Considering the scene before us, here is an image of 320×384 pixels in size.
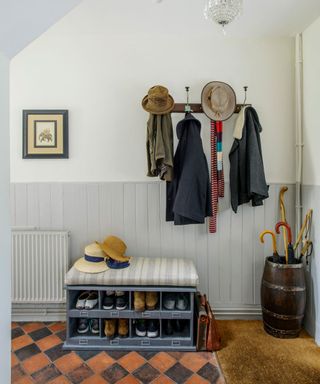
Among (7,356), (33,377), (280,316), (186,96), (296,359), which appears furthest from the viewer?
(186,96)

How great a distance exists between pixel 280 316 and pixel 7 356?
177 cm

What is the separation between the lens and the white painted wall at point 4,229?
2.52ft

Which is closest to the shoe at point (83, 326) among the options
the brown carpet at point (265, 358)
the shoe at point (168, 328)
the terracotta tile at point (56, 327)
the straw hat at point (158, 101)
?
the terracotta tile at point (56, 327)

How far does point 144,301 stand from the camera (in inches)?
71.5

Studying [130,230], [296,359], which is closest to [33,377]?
[130,230]

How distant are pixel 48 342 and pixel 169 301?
94cm

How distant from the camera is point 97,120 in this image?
216 centimetres

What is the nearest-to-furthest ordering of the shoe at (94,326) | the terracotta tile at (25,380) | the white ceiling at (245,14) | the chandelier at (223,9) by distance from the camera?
the chandelier at (223,9) → the terracotta tile at (25,380) → the white ceiling at (245,14) → the shoe at (94,326)

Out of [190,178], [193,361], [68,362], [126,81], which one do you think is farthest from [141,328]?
[126,81]

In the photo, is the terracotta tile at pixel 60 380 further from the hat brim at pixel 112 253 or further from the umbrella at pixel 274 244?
the umbrella at pixel 274 244

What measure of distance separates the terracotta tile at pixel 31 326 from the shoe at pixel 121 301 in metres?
0.76

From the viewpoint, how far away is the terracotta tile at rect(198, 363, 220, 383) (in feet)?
5.04

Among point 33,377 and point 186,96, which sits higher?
point 186,96

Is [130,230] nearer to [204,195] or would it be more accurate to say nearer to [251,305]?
[204,195]
